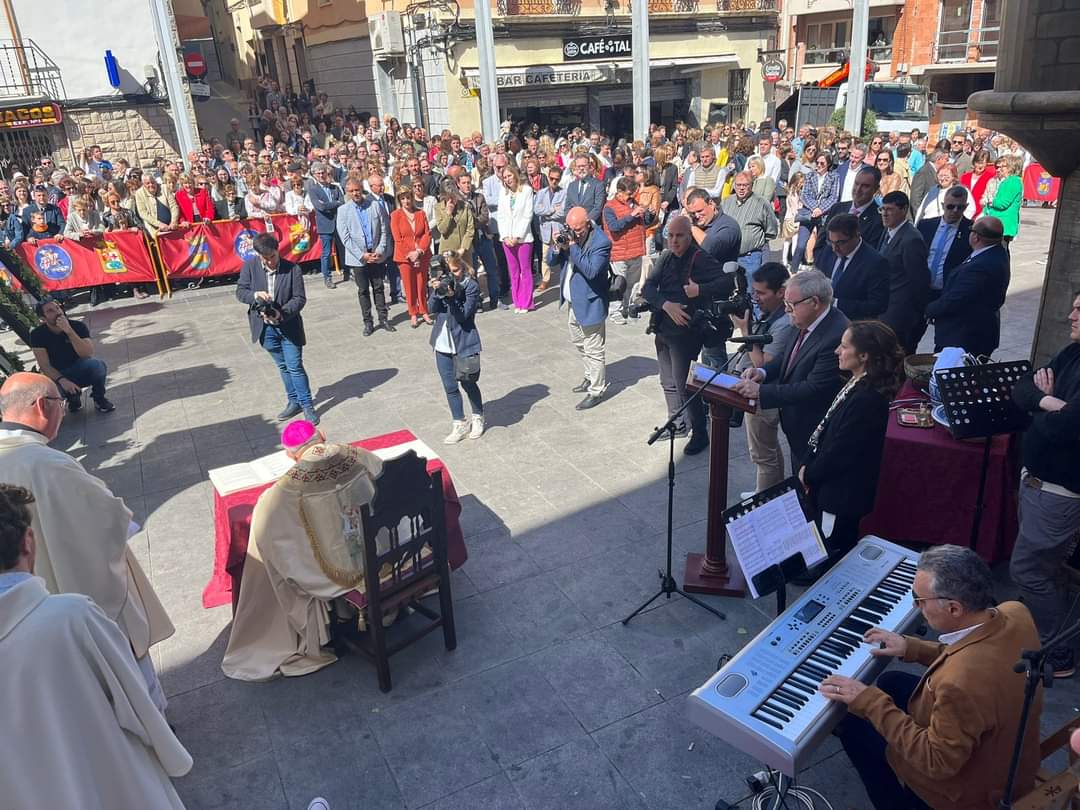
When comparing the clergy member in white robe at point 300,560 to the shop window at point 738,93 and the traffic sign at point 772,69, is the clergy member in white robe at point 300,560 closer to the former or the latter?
the shop window at point 738,93

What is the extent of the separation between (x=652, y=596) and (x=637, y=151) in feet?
38.1

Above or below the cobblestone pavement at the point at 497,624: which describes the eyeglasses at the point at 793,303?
above

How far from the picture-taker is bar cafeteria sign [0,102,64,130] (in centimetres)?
1798

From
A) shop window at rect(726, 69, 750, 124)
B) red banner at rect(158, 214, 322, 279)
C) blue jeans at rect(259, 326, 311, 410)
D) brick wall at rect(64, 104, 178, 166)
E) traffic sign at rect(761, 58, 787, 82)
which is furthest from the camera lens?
shop window at rect(726, 69, 750, 124)

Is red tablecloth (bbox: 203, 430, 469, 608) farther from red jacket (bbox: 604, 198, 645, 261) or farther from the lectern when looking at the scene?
red jacket (bbox: 604, 198, 645, 261)

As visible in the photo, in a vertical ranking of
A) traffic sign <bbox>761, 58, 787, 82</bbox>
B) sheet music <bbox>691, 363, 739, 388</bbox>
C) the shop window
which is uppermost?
traffic sign <bbox>761, 58, 787, 82</bbox>

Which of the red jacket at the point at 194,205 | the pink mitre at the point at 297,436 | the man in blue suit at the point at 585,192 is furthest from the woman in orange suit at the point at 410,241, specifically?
the pink mitre at the point at 297,436

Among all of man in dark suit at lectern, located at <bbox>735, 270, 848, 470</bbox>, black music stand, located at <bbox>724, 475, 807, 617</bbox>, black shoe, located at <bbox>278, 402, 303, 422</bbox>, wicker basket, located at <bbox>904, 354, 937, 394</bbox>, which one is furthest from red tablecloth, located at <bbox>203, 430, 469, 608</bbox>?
wicker basket, located at <bbox>904, 354, 937, 394</bbox>

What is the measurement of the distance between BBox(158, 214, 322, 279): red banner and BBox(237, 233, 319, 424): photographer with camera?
620cm

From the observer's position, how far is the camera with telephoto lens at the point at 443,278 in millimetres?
6555

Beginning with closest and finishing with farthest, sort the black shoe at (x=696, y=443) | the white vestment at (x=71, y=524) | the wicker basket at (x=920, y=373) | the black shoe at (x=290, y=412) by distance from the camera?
1. the white vestment at (x=71, y=524)
2. the wicker basket at (x=920, y=373)
3. the black shoe at (x=696, y=443)
4. the black shoe at (x=290, y=412)

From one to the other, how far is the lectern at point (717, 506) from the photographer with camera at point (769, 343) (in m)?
0.53

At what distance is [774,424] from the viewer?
5.46 metres

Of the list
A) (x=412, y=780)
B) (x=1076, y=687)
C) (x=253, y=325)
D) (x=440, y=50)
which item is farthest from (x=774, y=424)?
(x=440, y=50)
